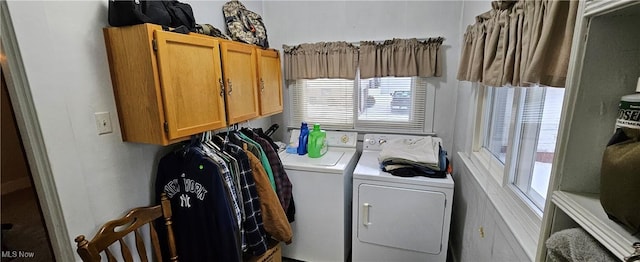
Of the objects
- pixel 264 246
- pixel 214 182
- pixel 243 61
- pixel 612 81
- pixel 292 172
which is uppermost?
pixel 243 61

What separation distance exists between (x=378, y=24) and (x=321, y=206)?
64.7 inches

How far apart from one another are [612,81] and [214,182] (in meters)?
1.52

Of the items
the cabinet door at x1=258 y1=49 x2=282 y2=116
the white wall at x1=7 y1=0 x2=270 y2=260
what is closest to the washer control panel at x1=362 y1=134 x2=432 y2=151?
the cabinet door at x1=258 y1=49 x2=282 y2=116

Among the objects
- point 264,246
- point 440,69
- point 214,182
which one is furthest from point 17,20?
point 440,69

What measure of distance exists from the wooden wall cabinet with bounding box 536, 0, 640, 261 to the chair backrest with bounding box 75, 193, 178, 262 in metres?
1.65

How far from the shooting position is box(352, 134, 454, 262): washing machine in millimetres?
1859

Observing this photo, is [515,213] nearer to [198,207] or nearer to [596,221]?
[596,221]

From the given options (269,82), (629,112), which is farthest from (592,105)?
(269,82)

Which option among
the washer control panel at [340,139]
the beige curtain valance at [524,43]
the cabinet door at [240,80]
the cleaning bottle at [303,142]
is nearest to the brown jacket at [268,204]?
the cabinet door at [240,80]

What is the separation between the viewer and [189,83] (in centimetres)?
134

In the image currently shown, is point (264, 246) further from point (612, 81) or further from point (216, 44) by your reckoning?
point (612, 81)

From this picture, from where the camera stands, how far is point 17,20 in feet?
3.19

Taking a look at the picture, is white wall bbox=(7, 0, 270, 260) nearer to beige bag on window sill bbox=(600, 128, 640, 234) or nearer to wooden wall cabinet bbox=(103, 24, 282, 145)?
wooden wall cabinet bbox=(103, 24, 282, 145)

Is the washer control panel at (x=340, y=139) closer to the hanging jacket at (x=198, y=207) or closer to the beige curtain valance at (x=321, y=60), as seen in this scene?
the beige curtain valance at (x=321, y=60)
